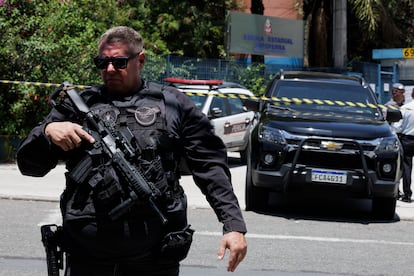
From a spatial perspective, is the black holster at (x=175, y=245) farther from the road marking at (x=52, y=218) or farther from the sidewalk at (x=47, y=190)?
the sidewalk at (x=47, y=190)

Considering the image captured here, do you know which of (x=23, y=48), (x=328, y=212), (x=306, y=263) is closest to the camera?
(x=306, y=263)

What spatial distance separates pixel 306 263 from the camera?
7148 mm

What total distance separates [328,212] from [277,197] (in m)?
1.16

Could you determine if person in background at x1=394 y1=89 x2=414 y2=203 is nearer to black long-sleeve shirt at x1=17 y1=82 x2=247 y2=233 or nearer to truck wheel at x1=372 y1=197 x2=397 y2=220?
truck wheel at x1=372 y1=197 x2=397 y2=220

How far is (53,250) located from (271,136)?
617 centimetres

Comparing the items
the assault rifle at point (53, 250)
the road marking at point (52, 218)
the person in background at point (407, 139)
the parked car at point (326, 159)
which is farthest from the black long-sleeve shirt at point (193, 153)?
the person in background at point (407, 139)

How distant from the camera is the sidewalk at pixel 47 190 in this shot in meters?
10.3

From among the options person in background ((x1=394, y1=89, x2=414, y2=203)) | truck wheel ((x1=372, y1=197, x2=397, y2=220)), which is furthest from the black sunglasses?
person in background ((x1=394, y1=89, x2=414, y2=203))

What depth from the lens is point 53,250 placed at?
3449 millimetres

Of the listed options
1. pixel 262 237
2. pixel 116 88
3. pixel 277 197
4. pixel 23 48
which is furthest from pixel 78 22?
pixel 116 88

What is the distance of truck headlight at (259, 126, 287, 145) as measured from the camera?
30.5 feet

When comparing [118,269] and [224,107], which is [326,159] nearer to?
[224,107]

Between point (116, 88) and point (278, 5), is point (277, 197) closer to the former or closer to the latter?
point (116, 88)

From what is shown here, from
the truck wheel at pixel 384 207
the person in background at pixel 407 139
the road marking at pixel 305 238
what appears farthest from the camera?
the person in background at pixel 407 139
